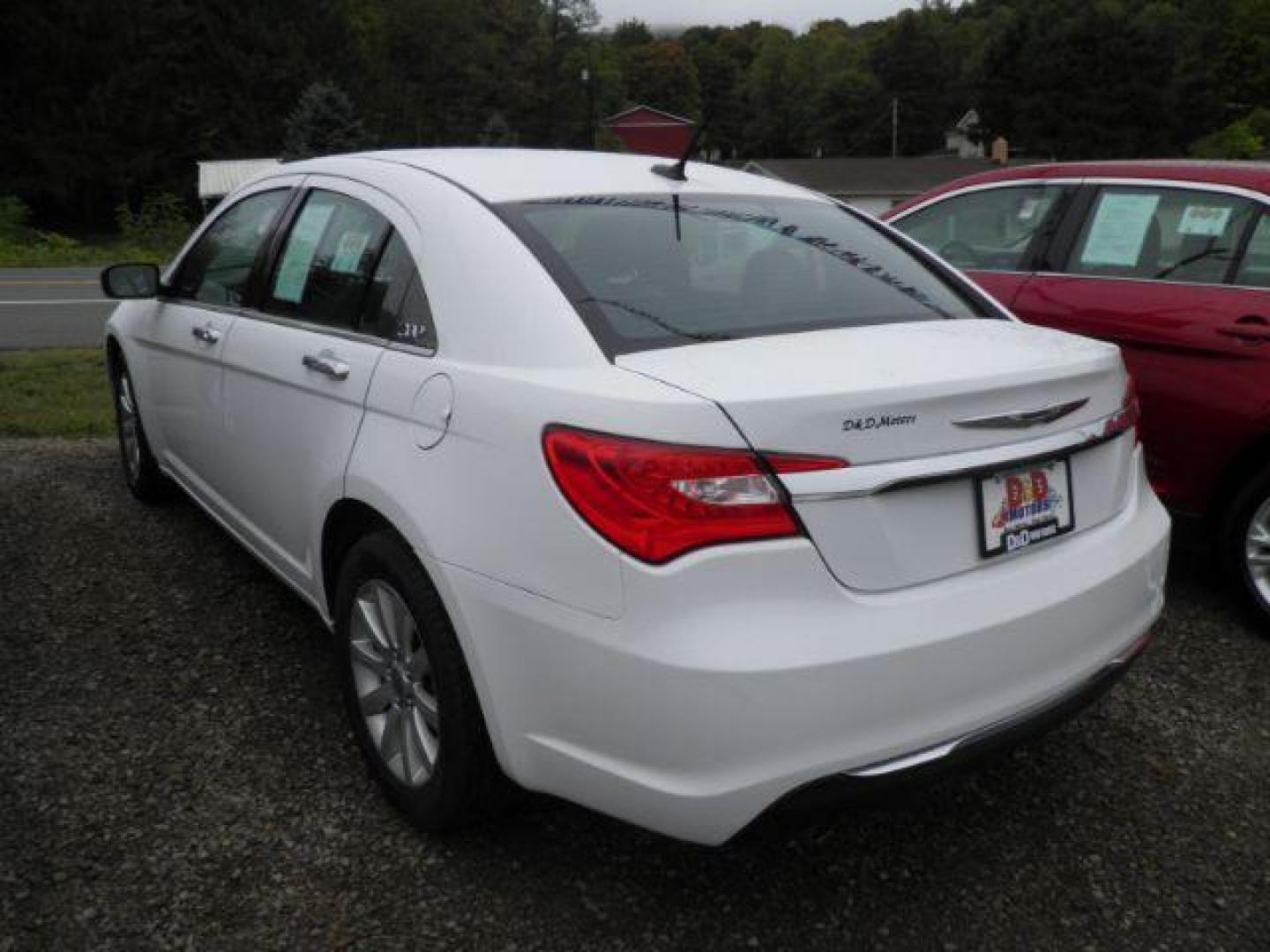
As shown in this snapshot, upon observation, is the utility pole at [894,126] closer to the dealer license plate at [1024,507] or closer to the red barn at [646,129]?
the red barn at [646,129]

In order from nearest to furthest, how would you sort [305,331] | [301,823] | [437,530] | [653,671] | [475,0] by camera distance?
[653,671]
[437,530]
[301,823]
[305,331]
[475,0]

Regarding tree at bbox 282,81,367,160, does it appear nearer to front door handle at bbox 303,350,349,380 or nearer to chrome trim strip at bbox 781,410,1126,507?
front door handle at bbox 303,350,349,380

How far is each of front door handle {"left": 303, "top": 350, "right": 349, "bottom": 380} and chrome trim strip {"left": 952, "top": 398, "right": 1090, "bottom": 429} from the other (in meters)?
1.50

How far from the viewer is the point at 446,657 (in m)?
2.30

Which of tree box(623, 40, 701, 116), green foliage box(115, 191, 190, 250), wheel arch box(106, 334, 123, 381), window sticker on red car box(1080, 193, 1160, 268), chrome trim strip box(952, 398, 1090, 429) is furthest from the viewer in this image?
tree box(623, 40, 701, 116)

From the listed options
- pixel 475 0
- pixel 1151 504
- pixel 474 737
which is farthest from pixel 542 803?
pixel 475 0

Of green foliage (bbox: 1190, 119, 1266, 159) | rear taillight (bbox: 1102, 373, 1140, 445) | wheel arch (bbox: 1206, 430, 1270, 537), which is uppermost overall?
rear taillight (bbox: 1102, 373, 1140, 445)

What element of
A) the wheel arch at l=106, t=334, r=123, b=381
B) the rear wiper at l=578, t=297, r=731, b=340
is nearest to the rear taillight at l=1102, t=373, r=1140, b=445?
the rear wiper at l=578, t=297, r=731, b=340

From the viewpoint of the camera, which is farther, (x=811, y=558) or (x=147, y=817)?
(x=147, y=817)

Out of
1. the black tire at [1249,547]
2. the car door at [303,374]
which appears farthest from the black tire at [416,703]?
the black tire at [1249,547]

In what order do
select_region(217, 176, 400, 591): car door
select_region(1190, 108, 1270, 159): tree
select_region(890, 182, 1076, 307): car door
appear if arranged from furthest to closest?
select_region(1190, 108, 1270, 159): tree < select_region(890, 182, 1076, 307): car door < select_region(217, 176, 400, 591): car door

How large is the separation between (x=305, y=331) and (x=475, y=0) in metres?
93.9

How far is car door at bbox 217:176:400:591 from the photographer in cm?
276

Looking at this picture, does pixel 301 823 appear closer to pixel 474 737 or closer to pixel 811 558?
pixel 474 737
